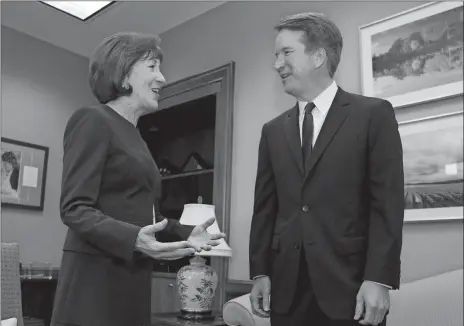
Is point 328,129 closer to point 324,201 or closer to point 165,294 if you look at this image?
point 324,201

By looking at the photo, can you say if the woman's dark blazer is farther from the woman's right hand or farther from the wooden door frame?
the wooden door frame

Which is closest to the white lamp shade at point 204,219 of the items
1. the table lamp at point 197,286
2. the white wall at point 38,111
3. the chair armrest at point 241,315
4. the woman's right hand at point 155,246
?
the table lamp at point 197,286

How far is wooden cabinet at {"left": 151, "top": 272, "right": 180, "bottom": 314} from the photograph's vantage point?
3.46 meters

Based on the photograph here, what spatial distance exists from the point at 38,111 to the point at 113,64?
3.07 meters

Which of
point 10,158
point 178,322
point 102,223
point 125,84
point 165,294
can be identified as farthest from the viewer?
point 10,158

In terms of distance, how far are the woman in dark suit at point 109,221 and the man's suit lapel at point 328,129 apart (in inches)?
13.0

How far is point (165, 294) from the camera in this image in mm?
3531

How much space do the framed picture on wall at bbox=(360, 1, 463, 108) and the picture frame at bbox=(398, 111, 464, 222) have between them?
0.14 metres

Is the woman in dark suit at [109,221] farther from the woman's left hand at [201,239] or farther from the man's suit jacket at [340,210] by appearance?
the man's suit jacket at [340,210]

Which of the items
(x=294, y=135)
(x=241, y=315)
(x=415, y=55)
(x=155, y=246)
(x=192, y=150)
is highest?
(x=415, y=55)

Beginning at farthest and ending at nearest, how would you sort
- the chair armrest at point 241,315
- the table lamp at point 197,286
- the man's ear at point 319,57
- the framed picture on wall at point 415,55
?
the table lamp at point 197,286, the framed picture on wall at point 415,55, the chair armrest at point 241,315, the man's ear at point 319,57

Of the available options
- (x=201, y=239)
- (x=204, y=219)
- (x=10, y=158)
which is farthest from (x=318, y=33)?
(x=10, y=158)

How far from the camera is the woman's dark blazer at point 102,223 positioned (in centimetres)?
104

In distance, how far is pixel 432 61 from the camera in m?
2.21
